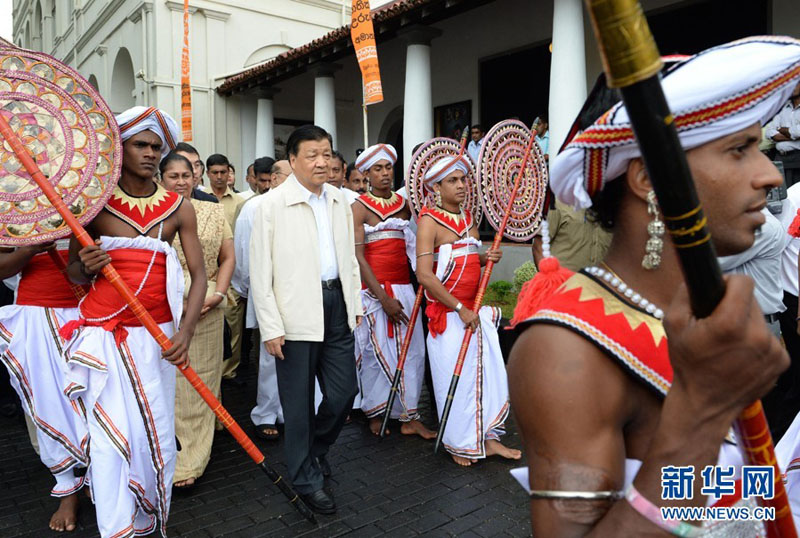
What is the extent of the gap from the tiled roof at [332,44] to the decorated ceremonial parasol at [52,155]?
21.6ft

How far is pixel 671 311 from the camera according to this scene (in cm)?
92

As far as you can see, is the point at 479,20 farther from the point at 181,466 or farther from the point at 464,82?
the point at 181,466

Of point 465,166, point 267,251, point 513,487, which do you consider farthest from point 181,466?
point 465,166

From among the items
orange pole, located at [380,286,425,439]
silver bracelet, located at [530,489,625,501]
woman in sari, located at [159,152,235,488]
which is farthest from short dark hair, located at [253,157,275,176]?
silver bracelet, located at [530,489,625,501]

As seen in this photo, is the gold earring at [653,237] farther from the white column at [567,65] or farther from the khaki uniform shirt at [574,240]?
the white column at [567,65]

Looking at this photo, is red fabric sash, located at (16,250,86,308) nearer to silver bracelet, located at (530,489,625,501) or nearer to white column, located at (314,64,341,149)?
silver bracelet, located at (530,489,625,501)

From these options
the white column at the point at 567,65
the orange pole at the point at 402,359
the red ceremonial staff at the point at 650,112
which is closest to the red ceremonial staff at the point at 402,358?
the orange pole at the point at 402,359

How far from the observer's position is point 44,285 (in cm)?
380

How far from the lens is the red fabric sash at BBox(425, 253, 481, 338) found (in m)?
Result: 4.49

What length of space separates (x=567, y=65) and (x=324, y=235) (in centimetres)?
535

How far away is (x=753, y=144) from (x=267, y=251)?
280cm

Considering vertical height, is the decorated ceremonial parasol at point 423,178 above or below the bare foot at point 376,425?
above

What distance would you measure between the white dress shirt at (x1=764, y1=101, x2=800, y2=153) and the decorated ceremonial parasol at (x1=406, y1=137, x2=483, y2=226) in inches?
150

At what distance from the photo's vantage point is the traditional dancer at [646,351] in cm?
94
